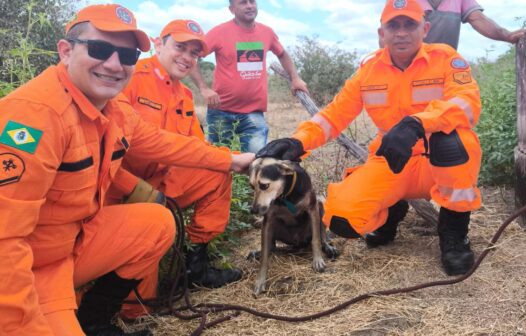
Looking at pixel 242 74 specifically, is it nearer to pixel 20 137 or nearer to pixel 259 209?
pixel 259 209

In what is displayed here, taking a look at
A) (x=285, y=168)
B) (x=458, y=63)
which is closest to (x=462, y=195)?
(x=458, y=63)

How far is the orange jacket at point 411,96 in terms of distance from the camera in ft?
10.5

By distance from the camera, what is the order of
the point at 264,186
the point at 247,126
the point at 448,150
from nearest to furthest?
the point at 448,150, the point at 264,186, the point at 247,126

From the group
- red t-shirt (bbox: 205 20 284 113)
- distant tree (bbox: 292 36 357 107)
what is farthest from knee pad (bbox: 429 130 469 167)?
distant tree (bbox: 292 36 357 107)

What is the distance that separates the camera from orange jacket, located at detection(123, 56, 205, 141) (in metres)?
3.46

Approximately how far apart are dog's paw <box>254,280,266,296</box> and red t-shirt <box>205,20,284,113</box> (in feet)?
8.99

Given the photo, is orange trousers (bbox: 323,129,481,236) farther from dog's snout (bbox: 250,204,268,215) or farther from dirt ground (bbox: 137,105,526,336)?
dog's snout (bbox: 250,204,268,215)

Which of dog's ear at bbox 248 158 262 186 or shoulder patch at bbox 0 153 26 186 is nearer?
shoulder patch at bbox 0 153 26 186

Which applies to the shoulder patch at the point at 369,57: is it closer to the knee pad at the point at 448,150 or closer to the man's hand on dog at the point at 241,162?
the knee pad at the point at 448,150

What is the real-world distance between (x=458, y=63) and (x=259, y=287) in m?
2.14

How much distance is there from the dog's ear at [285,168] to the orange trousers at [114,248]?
3.03 ft

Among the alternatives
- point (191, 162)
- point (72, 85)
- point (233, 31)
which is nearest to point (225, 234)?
point (191, 162)

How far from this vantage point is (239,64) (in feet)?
18.6

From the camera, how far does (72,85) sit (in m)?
2.29
